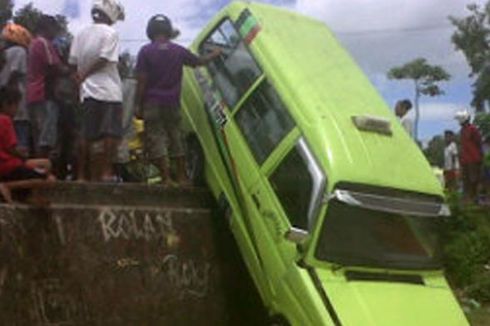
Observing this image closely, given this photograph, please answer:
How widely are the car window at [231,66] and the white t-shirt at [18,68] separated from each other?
1984 mm

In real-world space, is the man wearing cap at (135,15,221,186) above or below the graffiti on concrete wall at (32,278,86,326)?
above

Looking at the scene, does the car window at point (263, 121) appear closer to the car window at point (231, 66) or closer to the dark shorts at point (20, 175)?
the car window at point (231, 66)

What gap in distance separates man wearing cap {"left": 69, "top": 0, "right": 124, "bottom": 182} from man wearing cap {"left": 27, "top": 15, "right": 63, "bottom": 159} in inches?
9.9

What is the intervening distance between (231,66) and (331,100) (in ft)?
4.42

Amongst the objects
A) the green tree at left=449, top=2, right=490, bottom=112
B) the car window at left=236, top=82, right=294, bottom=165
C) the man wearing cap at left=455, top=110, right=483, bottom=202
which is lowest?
the car window at left=236, top=82, right=294, bottom=165

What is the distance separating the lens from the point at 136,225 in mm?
8344

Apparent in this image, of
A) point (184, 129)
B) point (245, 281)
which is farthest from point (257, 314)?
point (184, 129)

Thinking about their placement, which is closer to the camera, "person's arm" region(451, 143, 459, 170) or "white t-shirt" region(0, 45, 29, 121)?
"white t-shirt" region(0, 45, 29, 121)

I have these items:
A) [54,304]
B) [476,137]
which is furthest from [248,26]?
[476,137]

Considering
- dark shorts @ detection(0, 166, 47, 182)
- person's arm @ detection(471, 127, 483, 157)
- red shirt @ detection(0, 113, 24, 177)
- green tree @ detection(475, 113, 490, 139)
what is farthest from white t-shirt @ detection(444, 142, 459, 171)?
green tree @ detection(475, 113, 490, 139)

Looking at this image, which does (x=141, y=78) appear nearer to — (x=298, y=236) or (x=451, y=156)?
(x=298, y=236)

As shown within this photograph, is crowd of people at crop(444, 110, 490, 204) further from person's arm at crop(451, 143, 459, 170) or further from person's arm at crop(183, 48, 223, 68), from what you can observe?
person's arm at crop(183, 48, 223, 68)

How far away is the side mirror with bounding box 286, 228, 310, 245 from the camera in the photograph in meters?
7.59

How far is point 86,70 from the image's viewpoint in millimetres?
8594
